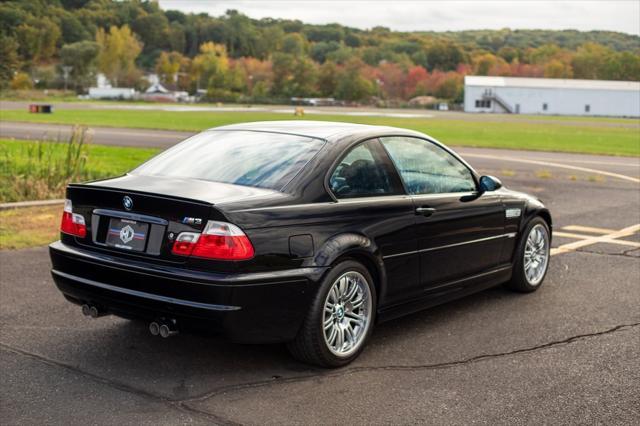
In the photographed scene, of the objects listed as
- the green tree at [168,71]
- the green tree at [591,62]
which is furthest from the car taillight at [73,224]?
the green tree at [168,71]

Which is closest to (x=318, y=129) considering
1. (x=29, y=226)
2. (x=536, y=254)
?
(x=536, y=254)

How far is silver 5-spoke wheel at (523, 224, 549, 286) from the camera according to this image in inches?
270

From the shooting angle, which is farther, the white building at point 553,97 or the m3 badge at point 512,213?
the white building at point 553,97

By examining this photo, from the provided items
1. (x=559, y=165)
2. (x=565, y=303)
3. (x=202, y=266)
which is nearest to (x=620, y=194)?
(x=559, y=165)

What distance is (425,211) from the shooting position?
5504 mm

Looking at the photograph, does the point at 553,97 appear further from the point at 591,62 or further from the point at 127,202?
the point at 127,202

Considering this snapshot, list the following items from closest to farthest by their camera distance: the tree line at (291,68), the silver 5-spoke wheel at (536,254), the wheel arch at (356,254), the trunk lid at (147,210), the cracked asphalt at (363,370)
Answer: the cracked asphalt at (363,370) → the trunk lid at (147,210) → the wheel arch at (356,254) → the silver 5-spoke wheel at (536,254) → the tree line at (291,68)

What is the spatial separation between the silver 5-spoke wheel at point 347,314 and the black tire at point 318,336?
3cm

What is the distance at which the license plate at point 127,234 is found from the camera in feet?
15.0

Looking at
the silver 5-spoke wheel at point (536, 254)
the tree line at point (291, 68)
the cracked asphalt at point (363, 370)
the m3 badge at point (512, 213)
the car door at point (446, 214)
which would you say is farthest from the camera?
the tree line at point (291, 68)

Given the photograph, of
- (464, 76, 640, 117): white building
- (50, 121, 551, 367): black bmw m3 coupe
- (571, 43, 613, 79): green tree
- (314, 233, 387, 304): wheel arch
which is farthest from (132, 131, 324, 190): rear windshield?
(571, 43, 613, 79): green tree

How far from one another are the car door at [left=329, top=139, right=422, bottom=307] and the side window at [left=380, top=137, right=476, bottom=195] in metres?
0.14

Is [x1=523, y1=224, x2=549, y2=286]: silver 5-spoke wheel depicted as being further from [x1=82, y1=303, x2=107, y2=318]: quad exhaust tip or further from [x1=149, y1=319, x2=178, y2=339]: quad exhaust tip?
[x1=82, y1=303, x2=107, y2=318]: quad exhaust tip

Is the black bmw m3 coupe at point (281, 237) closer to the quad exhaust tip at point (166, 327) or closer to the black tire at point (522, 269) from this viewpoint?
the quad exhaust tip at point (166, 327)
